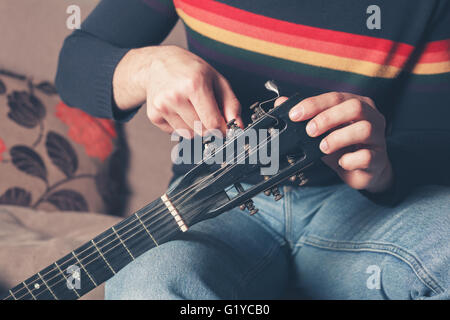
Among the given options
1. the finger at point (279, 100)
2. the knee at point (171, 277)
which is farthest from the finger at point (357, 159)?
the knee at point (171, 277)

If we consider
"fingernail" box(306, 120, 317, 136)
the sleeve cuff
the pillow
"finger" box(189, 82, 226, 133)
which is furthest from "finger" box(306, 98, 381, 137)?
the pillow

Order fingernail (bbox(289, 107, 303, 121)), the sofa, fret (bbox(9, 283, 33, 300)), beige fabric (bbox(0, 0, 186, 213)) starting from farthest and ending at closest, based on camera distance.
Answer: beige fabric (bbox(0, 0, 186, 213)) → the sofa → fret (bbox(9, 283, 33, 300)) → fingernail (bbox(289, 107, 303, 121))

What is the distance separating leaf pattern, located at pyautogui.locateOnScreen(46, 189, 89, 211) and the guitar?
0.39 meters

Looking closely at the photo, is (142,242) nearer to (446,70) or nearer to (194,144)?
(194,144)

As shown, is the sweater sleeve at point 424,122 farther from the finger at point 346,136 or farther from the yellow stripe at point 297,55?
the finger at point 346,136

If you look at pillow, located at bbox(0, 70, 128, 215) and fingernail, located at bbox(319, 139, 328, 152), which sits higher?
fingernail, located at bbox(319, 139, 328, 152)

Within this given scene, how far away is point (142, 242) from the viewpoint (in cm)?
51

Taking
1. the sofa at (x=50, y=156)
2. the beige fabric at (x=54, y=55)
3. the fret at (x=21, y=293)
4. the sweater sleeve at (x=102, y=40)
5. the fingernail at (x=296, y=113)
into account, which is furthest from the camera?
the beige fabric at (x=54, y=55)

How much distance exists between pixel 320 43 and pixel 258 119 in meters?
0.23

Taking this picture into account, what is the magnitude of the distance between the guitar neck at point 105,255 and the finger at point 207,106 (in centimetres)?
13

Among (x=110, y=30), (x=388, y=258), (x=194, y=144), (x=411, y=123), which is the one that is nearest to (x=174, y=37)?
(x=110, y=30)

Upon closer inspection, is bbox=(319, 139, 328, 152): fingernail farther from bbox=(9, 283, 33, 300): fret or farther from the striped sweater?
bbox=(9, 283, 33, 300): fret

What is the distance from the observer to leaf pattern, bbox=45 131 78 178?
92 centimetres

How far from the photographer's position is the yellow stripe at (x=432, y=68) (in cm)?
62
